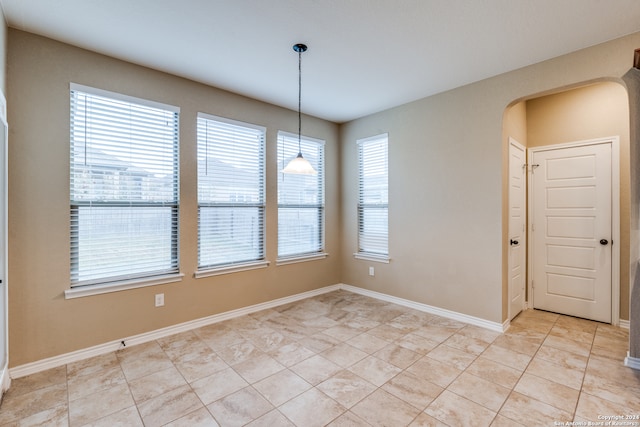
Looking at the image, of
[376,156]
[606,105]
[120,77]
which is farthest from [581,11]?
[120,77]

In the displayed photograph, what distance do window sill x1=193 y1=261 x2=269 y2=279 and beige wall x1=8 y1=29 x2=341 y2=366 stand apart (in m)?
0.08

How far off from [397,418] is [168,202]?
9.46 ft

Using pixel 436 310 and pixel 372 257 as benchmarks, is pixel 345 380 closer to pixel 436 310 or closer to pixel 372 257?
pixel 436 310

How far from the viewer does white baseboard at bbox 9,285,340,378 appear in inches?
97.3

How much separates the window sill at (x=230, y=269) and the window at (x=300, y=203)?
0.39m

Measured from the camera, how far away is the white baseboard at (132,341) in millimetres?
2473

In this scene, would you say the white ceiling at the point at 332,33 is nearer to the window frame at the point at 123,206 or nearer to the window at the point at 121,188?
the window frame at the point at 123,206

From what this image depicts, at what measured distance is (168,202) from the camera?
3230 millimetres

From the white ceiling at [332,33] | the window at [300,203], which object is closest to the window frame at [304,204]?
the window at [300,203]

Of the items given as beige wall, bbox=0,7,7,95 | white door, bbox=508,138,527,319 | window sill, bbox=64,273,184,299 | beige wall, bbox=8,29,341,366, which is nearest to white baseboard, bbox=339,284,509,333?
white door, bbox=508,138,527,319

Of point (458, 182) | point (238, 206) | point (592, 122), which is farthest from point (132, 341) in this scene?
point (592, 122)

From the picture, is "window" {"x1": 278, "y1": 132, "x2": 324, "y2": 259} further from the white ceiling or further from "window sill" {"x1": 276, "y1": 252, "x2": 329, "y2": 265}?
the white ceiling

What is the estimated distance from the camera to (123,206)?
293 cm

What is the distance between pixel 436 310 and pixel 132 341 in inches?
136
